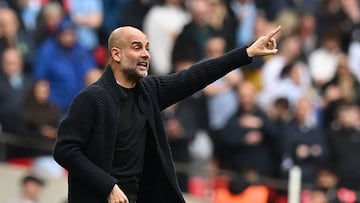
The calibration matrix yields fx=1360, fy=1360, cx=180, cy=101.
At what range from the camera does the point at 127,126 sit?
9219 mm

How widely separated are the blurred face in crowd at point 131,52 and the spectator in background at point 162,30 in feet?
26.0

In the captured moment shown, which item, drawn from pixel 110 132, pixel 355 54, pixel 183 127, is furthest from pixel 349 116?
pixel 110 132

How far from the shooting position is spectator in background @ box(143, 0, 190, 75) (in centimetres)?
1728

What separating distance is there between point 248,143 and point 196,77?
6157mm

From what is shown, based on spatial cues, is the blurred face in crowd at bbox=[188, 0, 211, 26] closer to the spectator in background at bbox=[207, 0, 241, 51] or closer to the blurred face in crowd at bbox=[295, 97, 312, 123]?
the spectator in background at bbox=[207, 0, 241, 51]

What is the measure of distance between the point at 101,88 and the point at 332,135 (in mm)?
7381

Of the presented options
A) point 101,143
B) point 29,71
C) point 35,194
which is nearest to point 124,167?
point 101,143

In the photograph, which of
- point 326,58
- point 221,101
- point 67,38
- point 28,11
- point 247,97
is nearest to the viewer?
point 247,97

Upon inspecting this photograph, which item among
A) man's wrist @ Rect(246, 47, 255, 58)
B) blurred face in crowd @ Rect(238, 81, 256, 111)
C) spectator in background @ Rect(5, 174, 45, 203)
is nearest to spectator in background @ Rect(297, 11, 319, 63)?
blurred face in crowd @ Rect(238, 81, 256, 111)

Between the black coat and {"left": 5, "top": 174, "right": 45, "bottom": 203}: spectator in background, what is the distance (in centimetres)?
573

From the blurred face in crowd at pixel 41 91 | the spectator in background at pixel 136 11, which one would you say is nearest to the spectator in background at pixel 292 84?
the spectator in background at pixel 136 11

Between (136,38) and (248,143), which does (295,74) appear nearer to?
(248,143)

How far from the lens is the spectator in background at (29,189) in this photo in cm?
1501

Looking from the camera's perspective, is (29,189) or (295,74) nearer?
(29,189)
